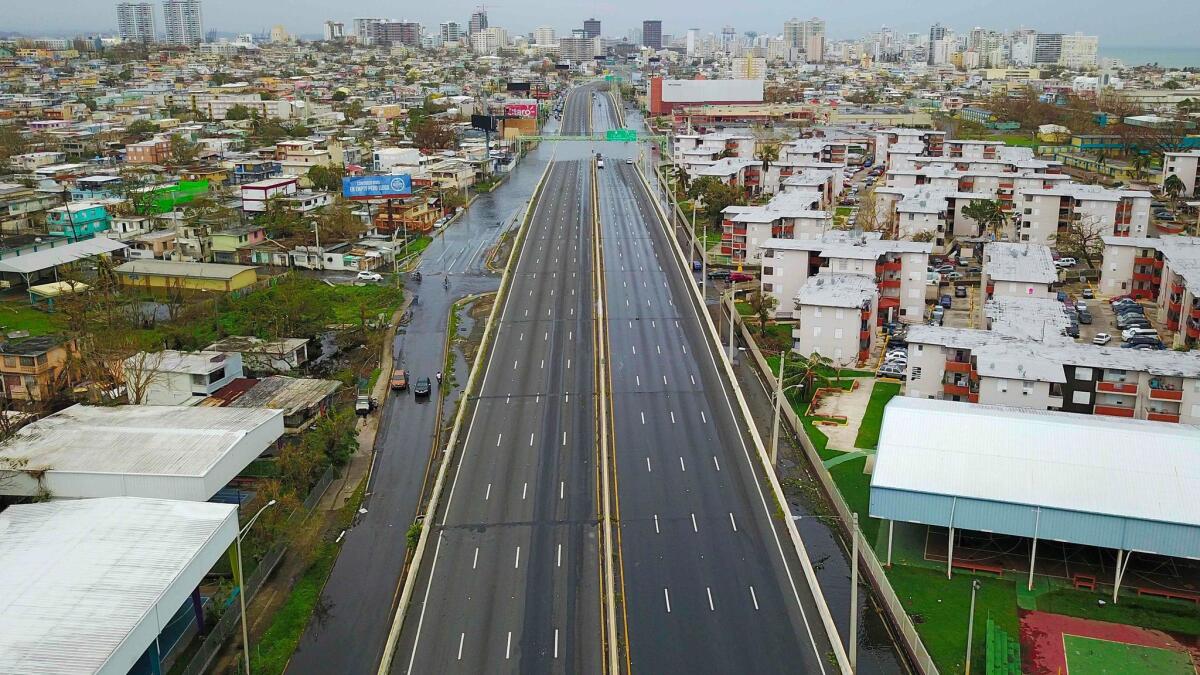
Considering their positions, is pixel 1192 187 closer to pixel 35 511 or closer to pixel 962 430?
pixel 962 430

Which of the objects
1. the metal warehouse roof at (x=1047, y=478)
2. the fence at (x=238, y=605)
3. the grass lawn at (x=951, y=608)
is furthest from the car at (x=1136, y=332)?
the fence at (x=238, y=605)

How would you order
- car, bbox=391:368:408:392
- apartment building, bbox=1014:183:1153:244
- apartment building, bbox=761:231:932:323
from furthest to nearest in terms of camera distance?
apartment building, bbox=1014:183:1153:244, apartment building, bbox=761:231:932:323, car, bbox=391:368:408:392

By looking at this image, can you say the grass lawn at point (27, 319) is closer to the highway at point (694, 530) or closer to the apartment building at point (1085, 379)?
the highway at point (694, 530)

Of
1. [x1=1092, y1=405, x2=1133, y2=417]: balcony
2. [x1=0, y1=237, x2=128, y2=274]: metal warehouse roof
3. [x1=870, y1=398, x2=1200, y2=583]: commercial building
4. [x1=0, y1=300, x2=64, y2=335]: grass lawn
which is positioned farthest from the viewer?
[x1=0, y1=237, x2=128, y2=274]: metal warehouse roof

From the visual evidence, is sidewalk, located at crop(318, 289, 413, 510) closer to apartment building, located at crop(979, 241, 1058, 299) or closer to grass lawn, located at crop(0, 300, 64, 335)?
grass lawn, located at crop(0, 300, 64, 335)

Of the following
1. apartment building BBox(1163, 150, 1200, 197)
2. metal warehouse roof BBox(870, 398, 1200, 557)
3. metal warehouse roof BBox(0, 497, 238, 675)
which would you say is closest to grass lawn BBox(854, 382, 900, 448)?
metal warehouse roof BBox(870, 398, 1200, 557)

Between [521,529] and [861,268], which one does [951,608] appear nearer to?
[521,529]
